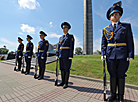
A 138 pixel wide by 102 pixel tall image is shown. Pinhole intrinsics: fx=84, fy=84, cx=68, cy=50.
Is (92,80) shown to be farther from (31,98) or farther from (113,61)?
(31,98)

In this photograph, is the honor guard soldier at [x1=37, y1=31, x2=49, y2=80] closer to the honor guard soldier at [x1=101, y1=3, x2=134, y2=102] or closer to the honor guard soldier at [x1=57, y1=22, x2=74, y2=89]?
the honor guard soldier at [x1=57, y1=22, x2=74, y2=89]

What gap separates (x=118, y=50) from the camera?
2467 mm

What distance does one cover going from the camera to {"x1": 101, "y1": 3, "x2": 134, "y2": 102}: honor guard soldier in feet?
7.95

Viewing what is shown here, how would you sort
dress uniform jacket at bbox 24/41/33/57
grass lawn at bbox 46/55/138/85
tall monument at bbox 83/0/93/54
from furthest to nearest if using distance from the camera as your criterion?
tall monument at bbox 83/0/93/54 < dress uniform jacket at bbox 24/41/33/57 < grass lawn at bbox 46/55/138/85

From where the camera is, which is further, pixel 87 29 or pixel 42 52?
pixel 87 29

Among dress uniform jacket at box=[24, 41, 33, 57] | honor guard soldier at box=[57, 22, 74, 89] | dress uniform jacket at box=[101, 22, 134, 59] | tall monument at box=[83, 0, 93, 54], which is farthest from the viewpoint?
tall monument at box=[83, 0, 93, 54]

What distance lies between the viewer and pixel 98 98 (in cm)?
267

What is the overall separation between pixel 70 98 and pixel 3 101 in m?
1.96

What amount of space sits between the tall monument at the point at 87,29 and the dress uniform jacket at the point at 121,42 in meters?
29.6

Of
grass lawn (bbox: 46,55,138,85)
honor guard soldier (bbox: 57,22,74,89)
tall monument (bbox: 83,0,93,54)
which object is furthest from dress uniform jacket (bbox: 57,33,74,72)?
tall monument (bbox: 83,0,93,54)

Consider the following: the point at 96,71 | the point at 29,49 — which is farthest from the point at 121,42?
the point at 29,49

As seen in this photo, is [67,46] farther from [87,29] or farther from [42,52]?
[87,29]

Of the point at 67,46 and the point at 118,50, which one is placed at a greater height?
the point at 67,46

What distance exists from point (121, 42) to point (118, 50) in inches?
10.0
